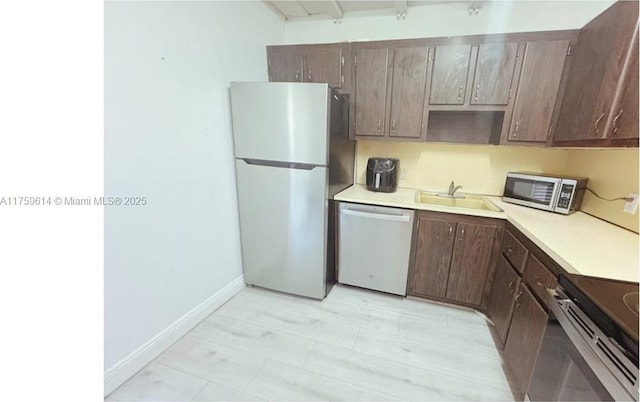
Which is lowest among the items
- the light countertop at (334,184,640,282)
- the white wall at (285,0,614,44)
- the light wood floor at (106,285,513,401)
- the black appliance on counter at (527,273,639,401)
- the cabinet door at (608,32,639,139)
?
the light wood floor at (106,285,513,401)

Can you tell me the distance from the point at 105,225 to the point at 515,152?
9.49 ft

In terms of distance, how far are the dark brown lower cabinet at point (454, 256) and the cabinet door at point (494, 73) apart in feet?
2.90

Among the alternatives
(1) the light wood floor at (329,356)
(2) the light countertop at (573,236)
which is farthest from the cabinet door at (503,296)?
(2) the light countertop at (573,236)

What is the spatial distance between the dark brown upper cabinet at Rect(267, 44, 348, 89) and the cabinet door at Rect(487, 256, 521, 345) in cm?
180

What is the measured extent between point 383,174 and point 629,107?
138 cm

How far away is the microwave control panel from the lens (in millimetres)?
1776

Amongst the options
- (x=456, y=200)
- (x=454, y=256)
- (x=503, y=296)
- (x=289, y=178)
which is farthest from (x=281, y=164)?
(x=503, y=296)

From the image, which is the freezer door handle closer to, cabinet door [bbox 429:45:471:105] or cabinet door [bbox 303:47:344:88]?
cabinet door [bbox 303:47:344:88]

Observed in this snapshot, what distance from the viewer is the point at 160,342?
1.66 meters

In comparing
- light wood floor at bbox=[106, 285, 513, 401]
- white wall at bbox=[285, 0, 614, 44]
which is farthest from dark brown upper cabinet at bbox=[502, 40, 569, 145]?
light wood floor at bbox=[106, 285, 513, 401]

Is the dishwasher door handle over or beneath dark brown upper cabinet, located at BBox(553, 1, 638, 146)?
beneath

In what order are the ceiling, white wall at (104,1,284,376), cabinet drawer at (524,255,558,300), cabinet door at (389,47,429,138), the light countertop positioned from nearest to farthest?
the light countertop < cabinet drawer at (524,255,558,300) < white wall at (104,1,284,376) < cabinet door at (389,47,429,138) < the ceiling
